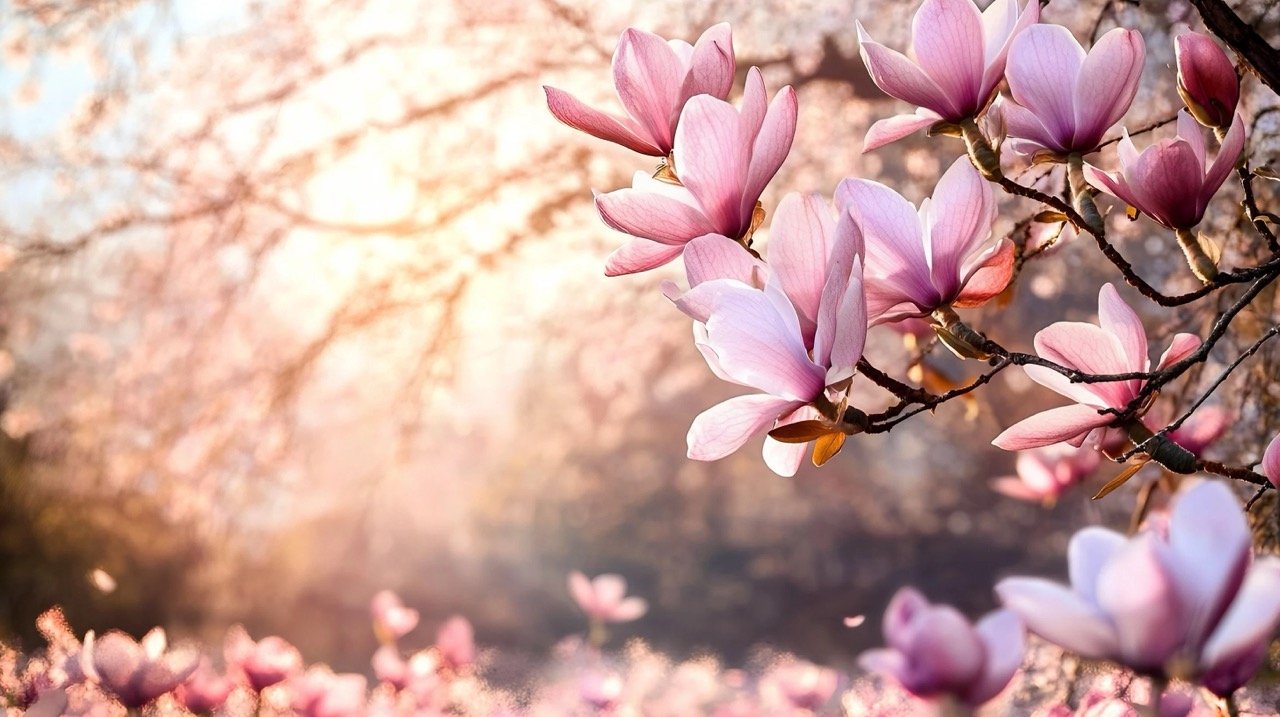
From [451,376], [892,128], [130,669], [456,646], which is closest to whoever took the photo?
[892,128]

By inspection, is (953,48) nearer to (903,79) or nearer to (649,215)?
(903,79)

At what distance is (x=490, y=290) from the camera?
10.1 ft

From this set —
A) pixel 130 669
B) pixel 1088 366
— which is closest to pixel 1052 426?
pixel 1088 366

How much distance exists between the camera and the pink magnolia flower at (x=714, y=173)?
1.23ft

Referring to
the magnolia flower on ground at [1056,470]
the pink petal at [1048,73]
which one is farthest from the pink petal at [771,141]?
the magnolia flower on ground at [1056,470]

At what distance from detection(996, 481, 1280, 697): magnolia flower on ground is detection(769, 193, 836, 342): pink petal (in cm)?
14

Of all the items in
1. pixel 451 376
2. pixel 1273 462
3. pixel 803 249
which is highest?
pixel 803 249

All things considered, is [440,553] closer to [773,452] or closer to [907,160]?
[907,160]

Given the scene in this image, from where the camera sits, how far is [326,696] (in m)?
0.99

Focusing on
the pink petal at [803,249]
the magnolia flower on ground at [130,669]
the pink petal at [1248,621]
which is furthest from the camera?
the magnolia flower on ground at [130,669]

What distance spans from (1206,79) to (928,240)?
167 mm

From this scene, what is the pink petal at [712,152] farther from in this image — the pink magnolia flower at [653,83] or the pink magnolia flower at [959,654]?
the pink magnolia flower at [959,654]

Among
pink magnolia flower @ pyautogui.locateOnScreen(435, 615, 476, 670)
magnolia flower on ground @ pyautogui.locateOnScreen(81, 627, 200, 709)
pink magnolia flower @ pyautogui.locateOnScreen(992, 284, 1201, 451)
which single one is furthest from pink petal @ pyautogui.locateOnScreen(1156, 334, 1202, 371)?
pink magnolia flower @ pyautogui.locateOnScreen(435, 615, 476, 670)

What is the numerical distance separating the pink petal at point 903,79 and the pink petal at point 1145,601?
0.75 feet
